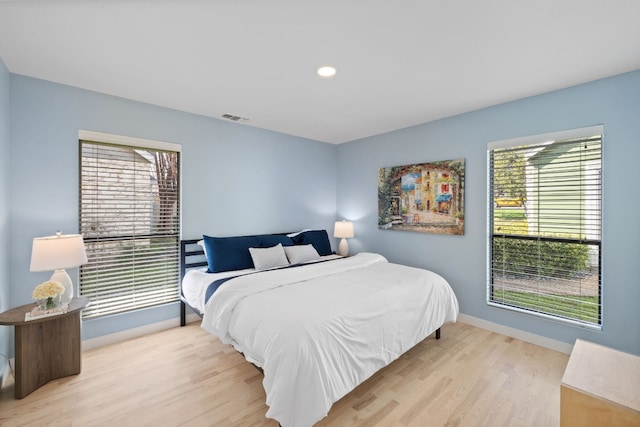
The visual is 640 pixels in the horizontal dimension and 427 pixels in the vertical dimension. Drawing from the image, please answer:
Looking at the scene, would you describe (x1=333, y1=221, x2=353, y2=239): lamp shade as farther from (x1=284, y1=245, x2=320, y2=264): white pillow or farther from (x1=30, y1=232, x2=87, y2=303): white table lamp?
(x1=30, y1=232, x2=87, y2=303): white table lamp

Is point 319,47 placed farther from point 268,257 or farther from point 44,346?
point 44,346

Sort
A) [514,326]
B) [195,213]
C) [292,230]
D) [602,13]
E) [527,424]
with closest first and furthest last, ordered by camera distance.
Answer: [602,13]
[527,424]
[514,326]
[195,213]
[292,230]

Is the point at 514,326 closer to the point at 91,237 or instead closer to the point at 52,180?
the point at 91,237

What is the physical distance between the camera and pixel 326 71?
229 centimetres

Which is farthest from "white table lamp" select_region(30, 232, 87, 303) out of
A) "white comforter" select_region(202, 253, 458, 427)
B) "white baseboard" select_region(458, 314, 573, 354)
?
"white baseboard" select_region(458, 314, 573, 354)

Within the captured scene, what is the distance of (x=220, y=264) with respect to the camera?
298 cm

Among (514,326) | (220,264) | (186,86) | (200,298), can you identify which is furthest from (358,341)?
(186,86)

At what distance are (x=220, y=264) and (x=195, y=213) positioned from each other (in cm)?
77

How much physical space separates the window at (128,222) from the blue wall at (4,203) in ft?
1.58

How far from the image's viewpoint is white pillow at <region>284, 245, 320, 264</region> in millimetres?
3390

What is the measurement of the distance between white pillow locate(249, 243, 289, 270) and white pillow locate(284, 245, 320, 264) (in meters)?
0.12

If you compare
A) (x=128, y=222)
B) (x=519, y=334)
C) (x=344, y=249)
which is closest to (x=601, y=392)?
(x=519, y=334)

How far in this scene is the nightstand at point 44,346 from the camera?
1.97 metres

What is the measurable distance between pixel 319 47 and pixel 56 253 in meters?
2.57
